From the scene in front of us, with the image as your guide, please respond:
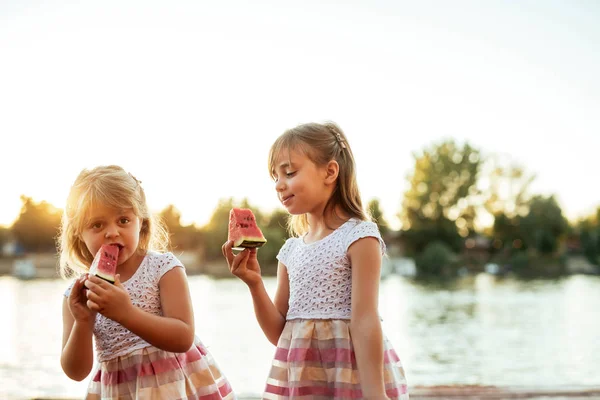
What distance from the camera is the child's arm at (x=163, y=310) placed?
223 cm

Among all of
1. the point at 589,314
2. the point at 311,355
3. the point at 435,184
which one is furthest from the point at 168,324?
the point at 435,184

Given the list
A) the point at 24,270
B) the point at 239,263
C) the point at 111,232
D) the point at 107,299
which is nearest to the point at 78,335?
the point at 107,299

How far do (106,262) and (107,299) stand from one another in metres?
0.18

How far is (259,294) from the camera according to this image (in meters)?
2.65

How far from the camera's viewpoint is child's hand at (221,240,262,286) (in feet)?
8.62

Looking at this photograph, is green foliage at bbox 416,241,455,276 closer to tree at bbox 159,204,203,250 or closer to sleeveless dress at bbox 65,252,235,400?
tree at bbox 159,204,203,250

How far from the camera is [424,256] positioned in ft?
199

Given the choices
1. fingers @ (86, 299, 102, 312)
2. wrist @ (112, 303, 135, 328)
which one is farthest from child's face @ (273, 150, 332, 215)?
fingers @ (86, 299, 102, 312)

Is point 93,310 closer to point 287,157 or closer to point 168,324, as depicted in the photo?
point 168,324

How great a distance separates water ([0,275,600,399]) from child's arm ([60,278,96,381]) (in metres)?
3.71

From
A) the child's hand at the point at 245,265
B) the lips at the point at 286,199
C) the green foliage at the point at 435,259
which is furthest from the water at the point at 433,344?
the green foliage at the point at 435,259

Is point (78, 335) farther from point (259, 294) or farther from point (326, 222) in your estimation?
point (326, 222)

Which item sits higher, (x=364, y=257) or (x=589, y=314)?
(x=364, y=257)

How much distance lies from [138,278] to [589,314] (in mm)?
25130
